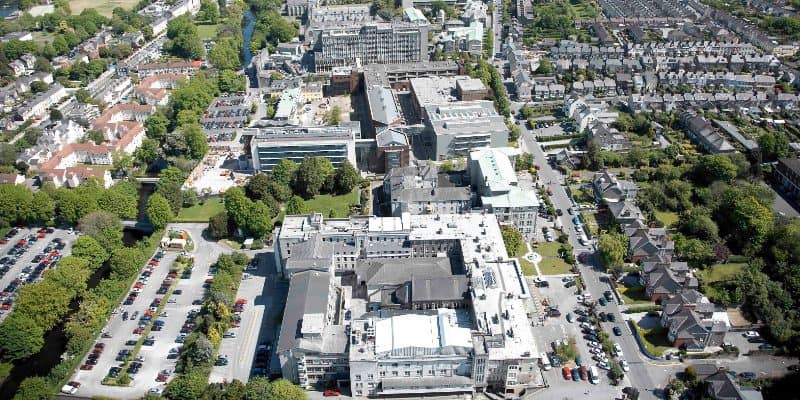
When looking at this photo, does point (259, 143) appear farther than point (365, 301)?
Yes

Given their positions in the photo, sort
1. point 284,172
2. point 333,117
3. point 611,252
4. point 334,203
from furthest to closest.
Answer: point 333,117 → point 284,172 → point 334,203 → point 611,252

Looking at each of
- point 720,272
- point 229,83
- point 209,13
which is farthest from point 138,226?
point 209,13

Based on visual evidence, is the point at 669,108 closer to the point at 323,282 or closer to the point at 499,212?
the point at 499,212

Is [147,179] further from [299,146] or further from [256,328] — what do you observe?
[256,328]

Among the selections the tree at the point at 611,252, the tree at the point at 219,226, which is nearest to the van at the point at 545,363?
the tree at the point at 611,252

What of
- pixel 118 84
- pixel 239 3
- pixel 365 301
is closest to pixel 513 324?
pixel 365 301

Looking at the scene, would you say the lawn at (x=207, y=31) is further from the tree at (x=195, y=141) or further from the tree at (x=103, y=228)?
the tree at (x=103, y=228)
